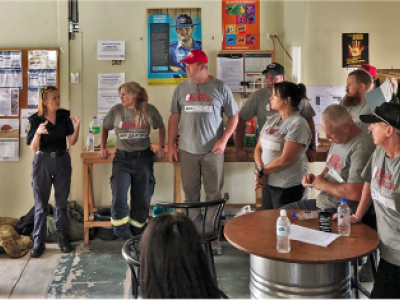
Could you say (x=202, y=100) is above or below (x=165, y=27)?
below

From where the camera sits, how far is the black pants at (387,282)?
7.13 ft

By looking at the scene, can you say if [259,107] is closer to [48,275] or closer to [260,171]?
[260,171]

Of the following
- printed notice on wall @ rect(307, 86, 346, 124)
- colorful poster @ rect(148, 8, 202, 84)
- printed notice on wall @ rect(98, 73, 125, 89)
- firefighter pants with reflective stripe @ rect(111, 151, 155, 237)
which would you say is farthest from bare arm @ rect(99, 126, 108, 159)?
printed notice on wall @ rect(307, 86, 346, 124)

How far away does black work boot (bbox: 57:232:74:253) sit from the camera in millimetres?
4023

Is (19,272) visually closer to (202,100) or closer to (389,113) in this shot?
(202,100)

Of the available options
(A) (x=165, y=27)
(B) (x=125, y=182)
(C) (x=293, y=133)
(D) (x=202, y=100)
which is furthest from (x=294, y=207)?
(A) (x=165, y=27)

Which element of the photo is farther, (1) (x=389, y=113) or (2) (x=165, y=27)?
(2) (x=165, y=27)

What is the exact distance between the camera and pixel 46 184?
12.9 ft

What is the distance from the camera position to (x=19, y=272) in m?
3.60

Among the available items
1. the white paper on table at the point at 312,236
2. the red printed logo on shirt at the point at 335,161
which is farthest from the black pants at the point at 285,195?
the white paper on table at the point at 312,236

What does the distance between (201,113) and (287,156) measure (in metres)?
1.06

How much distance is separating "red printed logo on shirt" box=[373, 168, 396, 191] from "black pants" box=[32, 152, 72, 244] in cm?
268

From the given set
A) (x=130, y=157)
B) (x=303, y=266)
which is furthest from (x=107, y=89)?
(x=303, y=266)

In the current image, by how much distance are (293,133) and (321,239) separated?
102 centimetres
